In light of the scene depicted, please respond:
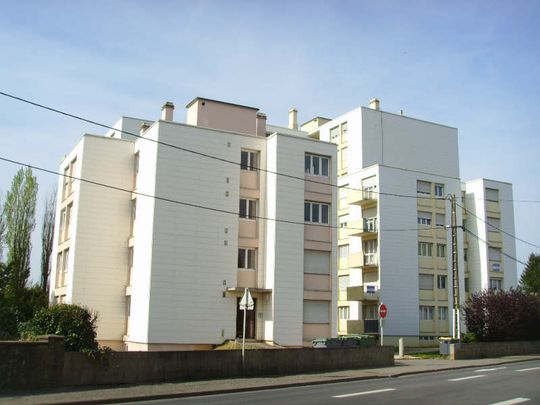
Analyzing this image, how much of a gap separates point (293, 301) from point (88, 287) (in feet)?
37.0

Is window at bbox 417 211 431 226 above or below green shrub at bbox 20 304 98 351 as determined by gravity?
above

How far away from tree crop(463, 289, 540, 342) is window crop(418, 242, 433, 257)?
1216cm

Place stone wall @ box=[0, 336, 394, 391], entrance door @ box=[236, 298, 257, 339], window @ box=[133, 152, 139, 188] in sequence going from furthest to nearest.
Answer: window @ box=[133, 152, 139, 188]
entrance door @ box=[236, 298, 257, 339]
stone wall @ box=[0, 336, 394, 391]

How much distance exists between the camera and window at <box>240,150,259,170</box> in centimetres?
3447

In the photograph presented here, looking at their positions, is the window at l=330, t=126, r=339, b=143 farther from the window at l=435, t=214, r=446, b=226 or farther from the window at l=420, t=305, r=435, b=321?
the window at l=420, t=305, r=435, b=321

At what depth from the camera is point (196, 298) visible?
3144 centimetres

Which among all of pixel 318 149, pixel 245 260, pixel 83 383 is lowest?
pixel 83 383

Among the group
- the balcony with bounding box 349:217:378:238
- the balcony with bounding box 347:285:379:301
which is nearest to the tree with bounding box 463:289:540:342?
the balcony with bounding box 347:285:379:301

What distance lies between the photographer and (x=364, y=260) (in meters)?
49.1

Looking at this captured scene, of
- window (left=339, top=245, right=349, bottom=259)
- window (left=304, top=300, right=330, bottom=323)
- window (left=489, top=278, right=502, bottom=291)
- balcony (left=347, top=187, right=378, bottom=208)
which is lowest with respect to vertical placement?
window (left=304, top=300, right=330, bottom=323)

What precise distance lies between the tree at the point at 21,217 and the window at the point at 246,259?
2234 centimetres

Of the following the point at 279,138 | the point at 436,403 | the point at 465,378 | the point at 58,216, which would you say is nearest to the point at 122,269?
the point at 58,216

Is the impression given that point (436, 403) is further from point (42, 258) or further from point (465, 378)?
point (42, 258)

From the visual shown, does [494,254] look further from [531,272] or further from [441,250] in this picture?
[531,272]
